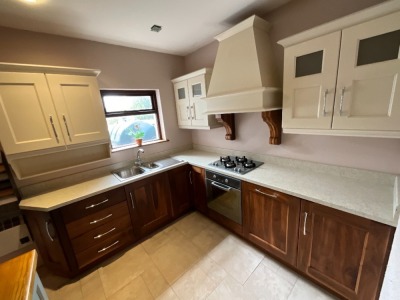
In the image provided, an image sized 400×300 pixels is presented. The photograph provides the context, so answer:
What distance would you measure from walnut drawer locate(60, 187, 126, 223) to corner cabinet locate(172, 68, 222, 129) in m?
1.33

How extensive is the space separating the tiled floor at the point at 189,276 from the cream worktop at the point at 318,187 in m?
0.84

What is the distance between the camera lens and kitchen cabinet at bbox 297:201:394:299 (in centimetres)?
105

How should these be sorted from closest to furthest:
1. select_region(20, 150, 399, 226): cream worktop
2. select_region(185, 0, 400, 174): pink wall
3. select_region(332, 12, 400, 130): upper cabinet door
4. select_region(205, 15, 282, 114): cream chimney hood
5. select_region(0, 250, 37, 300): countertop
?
select_region(0, 250, 37, 300): countertop < select_region(332, 12, 400, 130): upper cabinet door < select_region(20, 150, 399, 226): cream worktop < select_region(185, 0, 400, 174): pink wall < select_region(205, 15, 282, 114): cream chimney hood

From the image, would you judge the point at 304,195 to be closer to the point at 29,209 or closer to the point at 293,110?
the point at 293,110

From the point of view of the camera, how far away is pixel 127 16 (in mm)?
1530

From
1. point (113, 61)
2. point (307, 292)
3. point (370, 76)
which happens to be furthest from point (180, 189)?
point (370, 76)

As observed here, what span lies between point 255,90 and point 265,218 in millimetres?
1232

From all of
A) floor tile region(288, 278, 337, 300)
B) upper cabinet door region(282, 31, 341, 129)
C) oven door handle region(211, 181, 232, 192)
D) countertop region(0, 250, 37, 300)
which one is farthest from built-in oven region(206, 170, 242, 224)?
countertop region(0, 250, 37, 300)

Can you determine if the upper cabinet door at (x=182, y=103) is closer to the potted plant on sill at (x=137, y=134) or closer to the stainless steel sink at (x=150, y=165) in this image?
the potted plant on sill at (x=137, y=134)

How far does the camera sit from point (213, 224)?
2293mm

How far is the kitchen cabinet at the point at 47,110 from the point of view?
1380mm

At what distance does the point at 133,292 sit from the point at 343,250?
5.80 feet

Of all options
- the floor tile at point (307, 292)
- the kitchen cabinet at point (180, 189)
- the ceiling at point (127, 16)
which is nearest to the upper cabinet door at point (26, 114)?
the ceiling at point (127, 16)

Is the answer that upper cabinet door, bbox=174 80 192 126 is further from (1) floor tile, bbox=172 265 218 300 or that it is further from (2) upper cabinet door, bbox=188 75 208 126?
(1) floor tile, bbox=172 265 218 300
